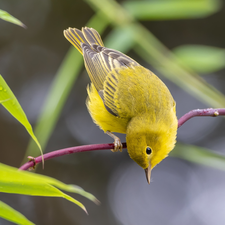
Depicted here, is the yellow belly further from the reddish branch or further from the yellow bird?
the reddish branch

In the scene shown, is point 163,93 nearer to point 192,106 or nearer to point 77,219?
point 192,106

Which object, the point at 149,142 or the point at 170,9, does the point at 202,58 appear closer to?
the point at 170,9

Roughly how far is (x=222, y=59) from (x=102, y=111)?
1.55m

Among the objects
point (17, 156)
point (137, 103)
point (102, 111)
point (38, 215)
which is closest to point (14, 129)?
point (17, 156)

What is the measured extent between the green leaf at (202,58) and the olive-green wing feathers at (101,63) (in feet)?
3.39

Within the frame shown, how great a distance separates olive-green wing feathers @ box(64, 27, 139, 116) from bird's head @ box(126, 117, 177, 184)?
1.69 ft

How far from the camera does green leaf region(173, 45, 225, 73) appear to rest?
2.43 metres

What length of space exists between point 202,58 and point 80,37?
7.33 feet

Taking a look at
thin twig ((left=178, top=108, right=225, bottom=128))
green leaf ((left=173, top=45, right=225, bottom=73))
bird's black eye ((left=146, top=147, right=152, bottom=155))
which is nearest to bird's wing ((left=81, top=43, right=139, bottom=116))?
bird's black eye ((left=146, top=147, right=152, bottom=155))

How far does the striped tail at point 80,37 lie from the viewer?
13.7ft

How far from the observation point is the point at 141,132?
2.85 m

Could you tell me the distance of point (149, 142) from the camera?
2.83m

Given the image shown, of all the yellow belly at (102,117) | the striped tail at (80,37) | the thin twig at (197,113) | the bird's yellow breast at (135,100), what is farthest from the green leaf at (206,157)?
the striped tail at (80,37)

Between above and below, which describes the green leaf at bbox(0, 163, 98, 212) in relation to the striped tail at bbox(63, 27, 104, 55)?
below
